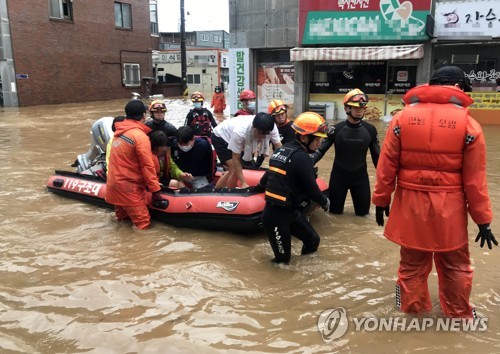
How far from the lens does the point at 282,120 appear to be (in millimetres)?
6336

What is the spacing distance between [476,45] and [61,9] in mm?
20227

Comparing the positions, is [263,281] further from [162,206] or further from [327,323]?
[162,206]

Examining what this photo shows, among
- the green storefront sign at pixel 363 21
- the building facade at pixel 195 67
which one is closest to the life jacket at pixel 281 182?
the green storefront sign at pixel 363 21

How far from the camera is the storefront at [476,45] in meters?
13.0

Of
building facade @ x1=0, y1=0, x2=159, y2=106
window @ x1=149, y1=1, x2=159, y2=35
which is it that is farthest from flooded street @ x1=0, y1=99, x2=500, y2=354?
window @ x1=149, y1=1, x2=159, y2=35

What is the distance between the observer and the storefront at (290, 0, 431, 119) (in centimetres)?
1370

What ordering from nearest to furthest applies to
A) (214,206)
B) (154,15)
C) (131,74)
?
1. (214,206)
2. (131,74)
3. (154,15)

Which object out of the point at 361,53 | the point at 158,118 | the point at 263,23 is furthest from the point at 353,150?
the point at 263,23

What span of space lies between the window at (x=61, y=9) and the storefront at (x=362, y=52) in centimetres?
1498

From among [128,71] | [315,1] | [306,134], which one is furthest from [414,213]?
[128,71]

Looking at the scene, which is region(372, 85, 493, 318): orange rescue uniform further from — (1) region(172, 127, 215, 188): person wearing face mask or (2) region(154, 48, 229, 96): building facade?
→ (2) region(154, 48, 229, 96): building facade

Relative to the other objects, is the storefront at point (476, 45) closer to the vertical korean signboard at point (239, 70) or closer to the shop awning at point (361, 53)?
the shop awning at point (361, 53)

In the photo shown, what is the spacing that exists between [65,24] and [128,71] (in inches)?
218

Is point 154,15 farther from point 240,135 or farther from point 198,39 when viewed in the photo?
point 240,135
